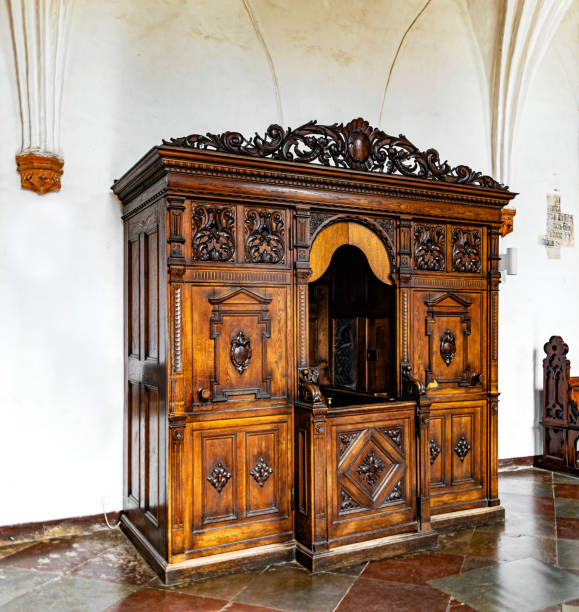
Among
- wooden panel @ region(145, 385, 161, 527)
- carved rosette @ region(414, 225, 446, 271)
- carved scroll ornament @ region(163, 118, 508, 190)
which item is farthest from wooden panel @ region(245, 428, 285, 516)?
carved scroll ornament @ region(163, 118, 508, 190)

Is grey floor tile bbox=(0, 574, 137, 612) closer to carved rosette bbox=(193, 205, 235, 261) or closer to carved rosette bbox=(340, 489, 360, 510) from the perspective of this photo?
carved rosette bbox=(340, 489, 360, 510)

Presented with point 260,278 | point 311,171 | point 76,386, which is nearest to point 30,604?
point 76,386

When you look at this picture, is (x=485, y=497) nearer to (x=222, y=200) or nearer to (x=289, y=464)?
(x=289, y=464)

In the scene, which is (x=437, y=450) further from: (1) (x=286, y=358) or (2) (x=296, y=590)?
(2) (x=296, y=590)

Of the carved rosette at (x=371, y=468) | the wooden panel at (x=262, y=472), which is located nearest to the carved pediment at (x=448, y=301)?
the carved rosette at (x=371, y=468)

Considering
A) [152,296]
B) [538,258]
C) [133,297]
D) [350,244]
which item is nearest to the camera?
[152,296]

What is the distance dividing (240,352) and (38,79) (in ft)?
8.34

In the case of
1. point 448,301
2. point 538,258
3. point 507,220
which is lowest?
point 448,301

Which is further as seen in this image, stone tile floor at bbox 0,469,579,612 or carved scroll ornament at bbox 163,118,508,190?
carved scroll ornament at bbox 163,118,508,190

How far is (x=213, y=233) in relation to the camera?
3865mm

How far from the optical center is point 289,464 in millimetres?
4062

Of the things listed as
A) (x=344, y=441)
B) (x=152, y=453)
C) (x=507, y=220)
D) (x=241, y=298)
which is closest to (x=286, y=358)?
(x=241, y=298)

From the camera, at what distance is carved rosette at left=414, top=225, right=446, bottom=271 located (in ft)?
15.2

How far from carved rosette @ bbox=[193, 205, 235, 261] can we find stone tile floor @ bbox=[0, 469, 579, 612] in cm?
205
